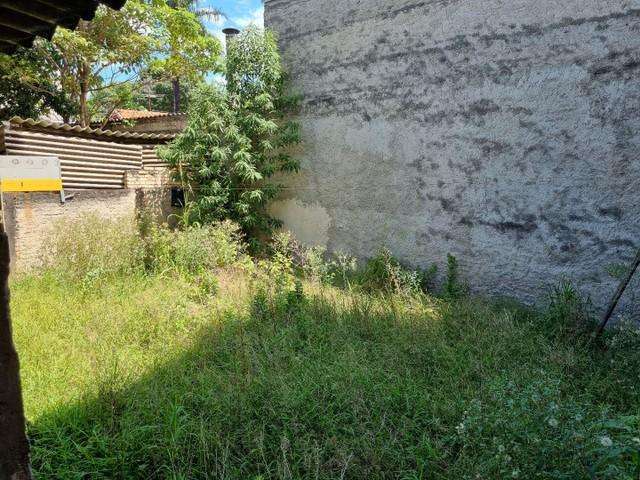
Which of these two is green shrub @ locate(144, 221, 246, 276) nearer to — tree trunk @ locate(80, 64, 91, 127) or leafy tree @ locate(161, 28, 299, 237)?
leafy tree @ locate(161, 28, 299, 237)

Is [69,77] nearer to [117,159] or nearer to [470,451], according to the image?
[117,159]

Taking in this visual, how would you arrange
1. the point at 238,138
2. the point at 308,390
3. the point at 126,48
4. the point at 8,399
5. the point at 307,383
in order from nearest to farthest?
the point at 8,399 → the point at 308,390 → the point at 307,383 → the point at 238,138 → the point at 126,48

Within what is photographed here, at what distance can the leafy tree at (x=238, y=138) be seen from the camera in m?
6.75

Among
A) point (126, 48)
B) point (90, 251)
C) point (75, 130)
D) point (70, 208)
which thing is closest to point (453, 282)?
point (90, 251)

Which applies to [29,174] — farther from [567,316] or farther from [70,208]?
[567,316]

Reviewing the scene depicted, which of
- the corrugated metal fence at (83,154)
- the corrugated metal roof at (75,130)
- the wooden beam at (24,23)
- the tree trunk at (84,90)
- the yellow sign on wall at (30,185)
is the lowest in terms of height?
the yellow sign on wall at (30,185)

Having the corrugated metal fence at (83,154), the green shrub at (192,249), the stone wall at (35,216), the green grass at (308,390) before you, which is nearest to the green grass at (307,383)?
the green grass at (308,390)

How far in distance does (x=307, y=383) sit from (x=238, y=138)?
4.53m

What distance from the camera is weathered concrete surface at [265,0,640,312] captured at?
4547mm

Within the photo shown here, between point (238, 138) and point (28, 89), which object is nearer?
point (238, 138)

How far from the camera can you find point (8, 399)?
1575 millimetres

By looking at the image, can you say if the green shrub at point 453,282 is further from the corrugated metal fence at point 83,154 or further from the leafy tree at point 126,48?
the leafy tree at point 126,48

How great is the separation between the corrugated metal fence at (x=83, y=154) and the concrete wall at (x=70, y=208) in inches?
8.5

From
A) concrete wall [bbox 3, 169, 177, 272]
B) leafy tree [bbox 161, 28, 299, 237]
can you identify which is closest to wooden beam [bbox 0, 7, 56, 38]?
concrete wall [bbox 3, 169, 177, 272]
